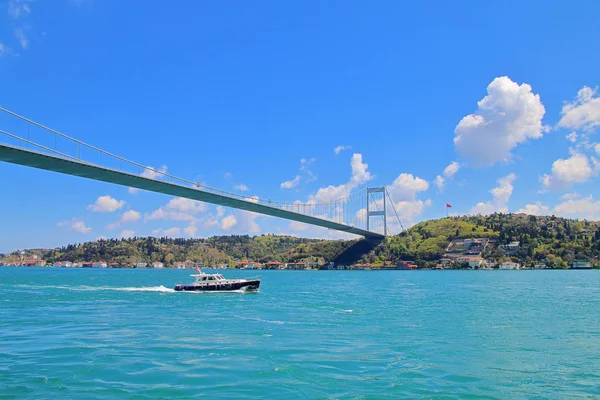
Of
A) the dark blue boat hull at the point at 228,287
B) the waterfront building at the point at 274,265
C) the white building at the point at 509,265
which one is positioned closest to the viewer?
the dark blue boat hull at the point at 228,287

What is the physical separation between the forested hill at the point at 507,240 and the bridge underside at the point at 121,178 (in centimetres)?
4169

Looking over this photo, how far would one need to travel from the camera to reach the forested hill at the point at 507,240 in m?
107

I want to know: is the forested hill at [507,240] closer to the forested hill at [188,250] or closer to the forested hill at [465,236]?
the forested hill at [465,236]

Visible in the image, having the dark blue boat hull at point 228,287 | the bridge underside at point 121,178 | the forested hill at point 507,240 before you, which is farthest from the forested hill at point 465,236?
the dark blue boat hull at point 228,287

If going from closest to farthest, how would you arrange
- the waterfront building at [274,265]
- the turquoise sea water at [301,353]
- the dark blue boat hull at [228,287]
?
the turquoise sea water at [301,353]
the dark blue boat hull at [228,287]
the waterfront building at [274,265]

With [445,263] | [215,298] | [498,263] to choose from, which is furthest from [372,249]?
[215,298]

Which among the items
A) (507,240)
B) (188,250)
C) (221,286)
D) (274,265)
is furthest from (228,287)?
(188,250)

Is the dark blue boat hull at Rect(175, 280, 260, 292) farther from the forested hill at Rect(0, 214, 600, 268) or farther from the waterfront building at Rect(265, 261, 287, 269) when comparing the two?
the waterfront building at Rect(265, 261, 287, 269)

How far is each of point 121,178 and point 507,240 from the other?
91057 mm

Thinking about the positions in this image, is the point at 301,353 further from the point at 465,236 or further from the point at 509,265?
the point at 465,236

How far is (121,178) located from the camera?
45344 mm

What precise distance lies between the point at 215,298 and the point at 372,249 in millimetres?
82130

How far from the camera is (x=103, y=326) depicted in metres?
18.2

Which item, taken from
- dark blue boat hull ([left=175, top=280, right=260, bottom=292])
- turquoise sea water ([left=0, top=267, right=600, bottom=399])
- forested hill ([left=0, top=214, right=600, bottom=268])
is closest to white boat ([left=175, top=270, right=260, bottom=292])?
dark blue boat hull ([left=175, top=280, right=260, bottom=292])
